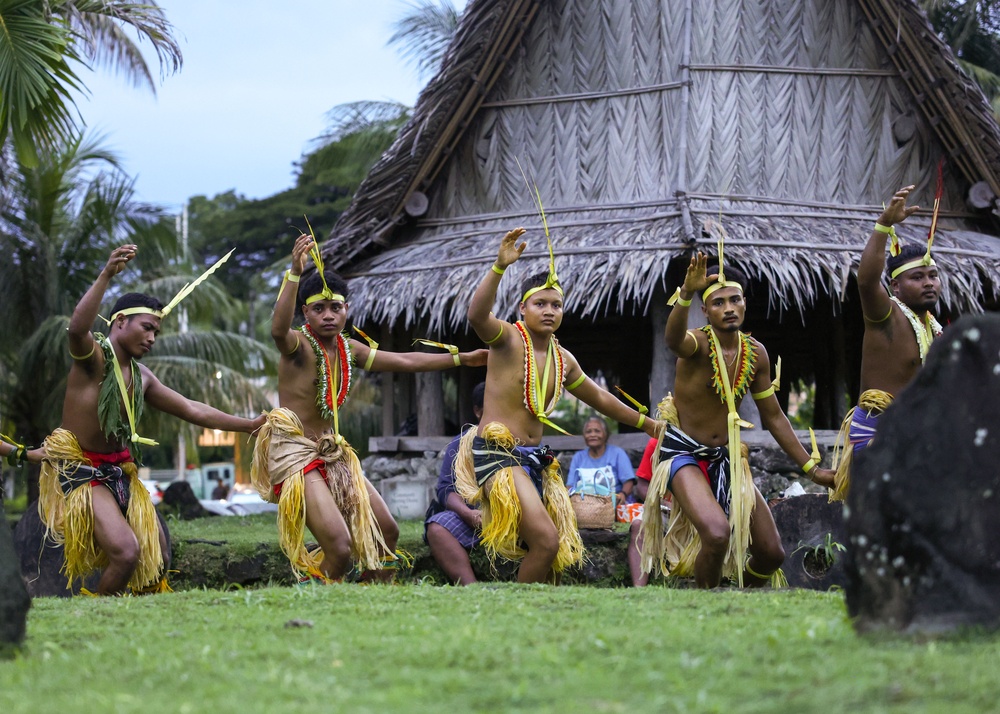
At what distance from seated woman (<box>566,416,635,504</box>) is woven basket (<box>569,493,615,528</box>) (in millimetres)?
958

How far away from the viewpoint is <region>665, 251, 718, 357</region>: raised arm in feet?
18.1

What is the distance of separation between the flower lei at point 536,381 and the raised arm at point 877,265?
159cm

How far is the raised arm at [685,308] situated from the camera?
5527mm

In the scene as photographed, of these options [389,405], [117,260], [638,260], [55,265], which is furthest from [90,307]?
[55,265]

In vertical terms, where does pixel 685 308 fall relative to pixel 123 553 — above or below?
above

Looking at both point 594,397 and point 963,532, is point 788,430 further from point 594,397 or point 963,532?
point 963,532

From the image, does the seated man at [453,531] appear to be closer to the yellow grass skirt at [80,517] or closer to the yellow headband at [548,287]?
the yellow headband at [548,287]

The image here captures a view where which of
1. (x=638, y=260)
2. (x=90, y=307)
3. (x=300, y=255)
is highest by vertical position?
(x=638, y=260)

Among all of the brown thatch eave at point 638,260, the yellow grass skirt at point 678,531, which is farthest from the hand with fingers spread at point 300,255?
the brown thatch eave at point 638,260

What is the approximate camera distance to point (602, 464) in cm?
920

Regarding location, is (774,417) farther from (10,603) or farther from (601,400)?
(10,603)

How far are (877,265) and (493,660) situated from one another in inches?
114

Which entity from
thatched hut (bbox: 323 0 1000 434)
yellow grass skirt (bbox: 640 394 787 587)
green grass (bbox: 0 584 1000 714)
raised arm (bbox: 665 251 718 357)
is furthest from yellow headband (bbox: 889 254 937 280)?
thatched hut (bbox: 323 0 1000 434)

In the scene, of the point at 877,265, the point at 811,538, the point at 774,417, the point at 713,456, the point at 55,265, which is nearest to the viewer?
the point at 877,265
